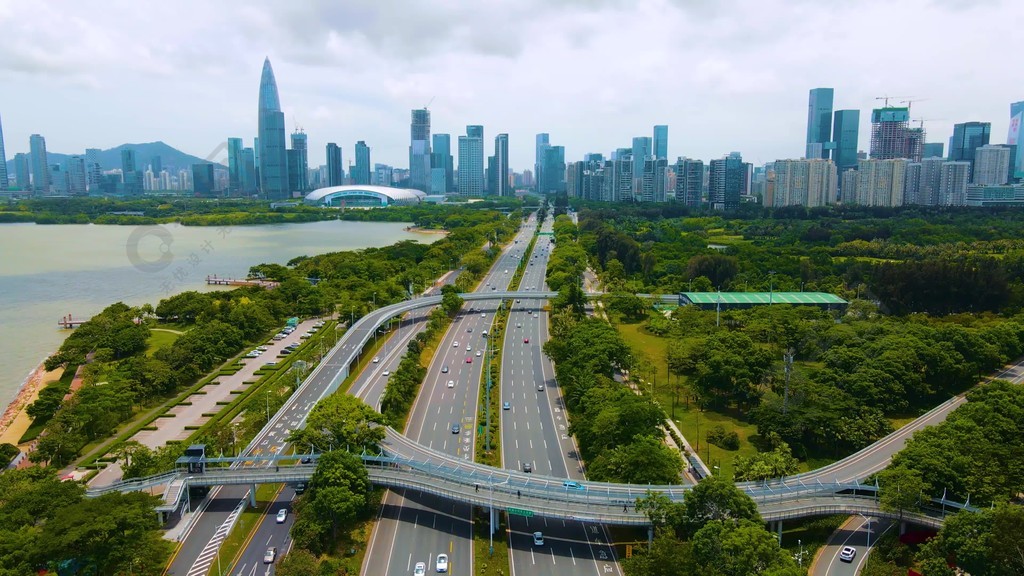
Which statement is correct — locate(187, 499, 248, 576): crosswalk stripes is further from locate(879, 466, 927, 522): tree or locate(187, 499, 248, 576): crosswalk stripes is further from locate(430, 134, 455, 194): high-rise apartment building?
locate(430, 134, 455, 194): high-rise apartment building

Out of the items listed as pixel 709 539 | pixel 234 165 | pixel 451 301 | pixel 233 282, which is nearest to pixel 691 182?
pixel 233 282

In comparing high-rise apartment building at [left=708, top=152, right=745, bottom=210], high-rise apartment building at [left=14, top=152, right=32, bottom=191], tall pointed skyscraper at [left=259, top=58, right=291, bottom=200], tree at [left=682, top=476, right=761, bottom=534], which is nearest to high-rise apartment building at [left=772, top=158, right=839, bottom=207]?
high-rise apartment building at [left=708, top=152, right=745, bottom=210]

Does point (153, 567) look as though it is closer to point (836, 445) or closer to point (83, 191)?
point (836, 445)

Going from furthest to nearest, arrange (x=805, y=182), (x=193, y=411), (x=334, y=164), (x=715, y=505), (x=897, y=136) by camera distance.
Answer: (x=334, y=164), (x=897, y=136), (x=805, y=182), (x=193, y=411), (x=715, y=505)

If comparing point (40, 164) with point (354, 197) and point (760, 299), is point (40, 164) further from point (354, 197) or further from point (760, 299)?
point (760, 299)

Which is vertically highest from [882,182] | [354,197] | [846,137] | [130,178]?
[846,137]

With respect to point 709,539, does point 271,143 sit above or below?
above

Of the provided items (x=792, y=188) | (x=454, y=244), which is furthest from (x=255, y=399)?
(x=792, y=188)

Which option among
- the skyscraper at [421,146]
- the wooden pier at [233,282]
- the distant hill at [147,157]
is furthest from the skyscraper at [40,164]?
the wooden pier at [233,282]
